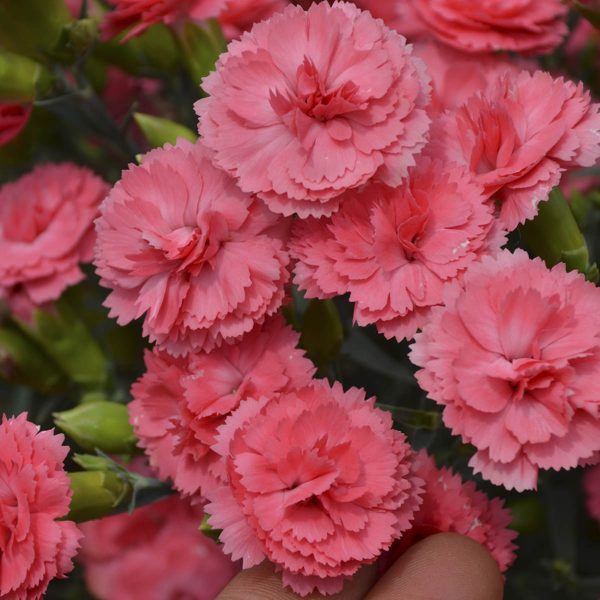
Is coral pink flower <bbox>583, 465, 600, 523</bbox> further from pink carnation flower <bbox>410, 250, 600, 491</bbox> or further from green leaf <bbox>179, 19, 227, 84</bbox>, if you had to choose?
green leaf <bbox>179, 19, 227, 84</bbox>

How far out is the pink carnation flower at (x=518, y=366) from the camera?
418mm

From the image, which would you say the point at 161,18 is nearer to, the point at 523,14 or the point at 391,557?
the point at 523,14

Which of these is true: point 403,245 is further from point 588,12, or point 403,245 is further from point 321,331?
point 588,12

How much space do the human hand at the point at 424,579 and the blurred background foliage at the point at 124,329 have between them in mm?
73

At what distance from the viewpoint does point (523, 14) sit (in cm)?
58

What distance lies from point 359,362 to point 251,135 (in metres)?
0.21

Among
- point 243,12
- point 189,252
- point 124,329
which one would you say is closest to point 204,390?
point 189,252

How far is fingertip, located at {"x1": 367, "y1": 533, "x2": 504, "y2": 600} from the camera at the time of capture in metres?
0.46

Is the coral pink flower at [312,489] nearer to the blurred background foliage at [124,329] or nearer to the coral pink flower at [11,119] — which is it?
the blurred background foliage at [124,329]

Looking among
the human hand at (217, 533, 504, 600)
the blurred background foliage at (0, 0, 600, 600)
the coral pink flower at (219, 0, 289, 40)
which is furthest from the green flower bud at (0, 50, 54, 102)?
the human hand at (217, 533, 504, 600)

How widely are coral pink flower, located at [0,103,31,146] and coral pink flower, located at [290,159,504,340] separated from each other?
0.27 meters

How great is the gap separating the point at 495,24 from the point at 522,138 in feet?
0.44

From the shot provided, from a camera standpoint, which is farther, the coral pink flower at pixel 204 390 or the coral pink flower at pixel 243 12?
the coral pink flower at pixel 243 12

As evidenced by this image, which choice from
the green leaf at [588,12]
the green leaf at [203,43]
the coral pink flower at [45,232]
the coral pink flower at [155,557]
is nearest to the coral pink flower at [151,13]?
the green leaf at [203,43]
